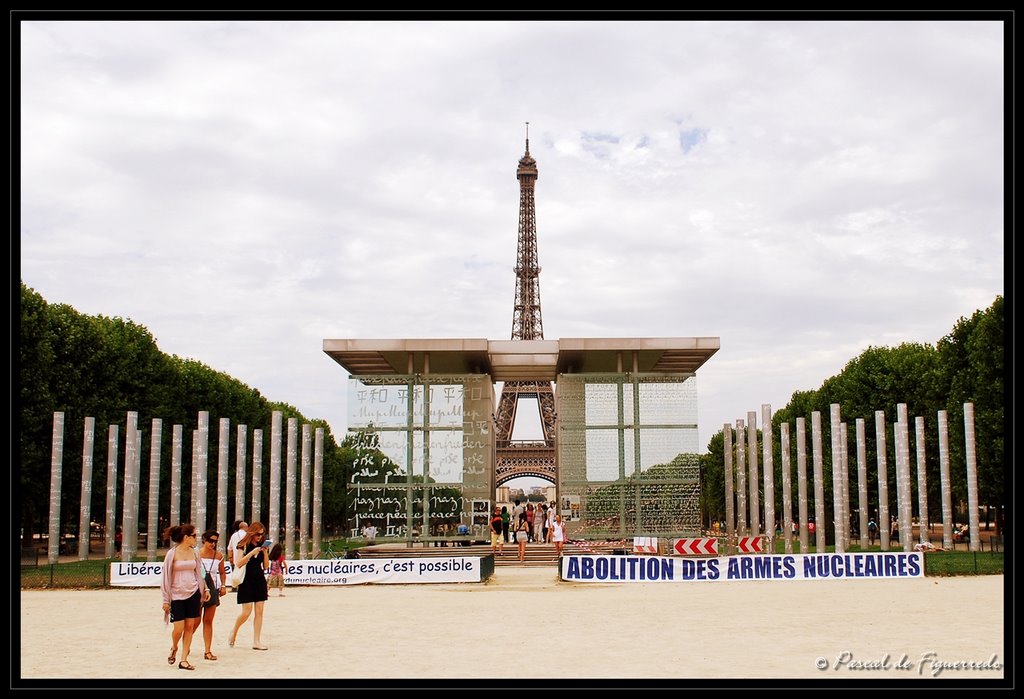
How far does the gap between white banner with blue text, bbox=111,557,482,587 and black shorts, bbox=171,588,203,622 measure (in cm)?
1629

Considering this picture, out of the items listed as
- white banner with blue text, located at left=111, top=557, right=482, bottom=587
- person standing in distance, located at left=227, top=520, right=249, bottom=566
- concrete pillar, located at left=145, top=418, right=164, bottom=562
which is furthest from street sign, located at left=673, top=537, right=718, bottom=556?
concrete pillar, located at left=145, top=418, right=164, bottom=562

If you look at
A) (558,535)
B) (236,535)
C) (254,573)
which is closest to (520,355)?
(558,535)

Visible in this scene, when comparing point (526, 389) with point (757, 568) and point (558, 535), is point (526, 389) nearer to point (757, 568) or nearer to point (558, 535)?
point (558, 535)

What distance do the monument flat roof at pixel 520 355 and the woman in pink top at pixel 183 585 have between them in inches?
1044

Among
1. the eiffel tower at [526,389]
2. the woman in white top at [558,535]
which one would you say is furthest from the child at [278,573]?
the eiffel tower at [526,389]

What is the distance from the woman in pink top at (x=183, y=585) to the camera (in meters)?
14.4

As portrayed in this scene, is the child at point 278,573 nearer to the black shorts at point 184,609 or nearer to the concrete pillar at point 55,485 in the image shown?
the concrete pillar at point 55,485

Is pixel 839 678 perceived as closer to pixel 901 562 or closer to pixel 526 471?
pixel 901 562

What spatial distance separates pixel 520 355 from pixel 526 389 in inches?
2266

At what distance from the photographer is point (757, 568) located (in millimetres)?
29766
